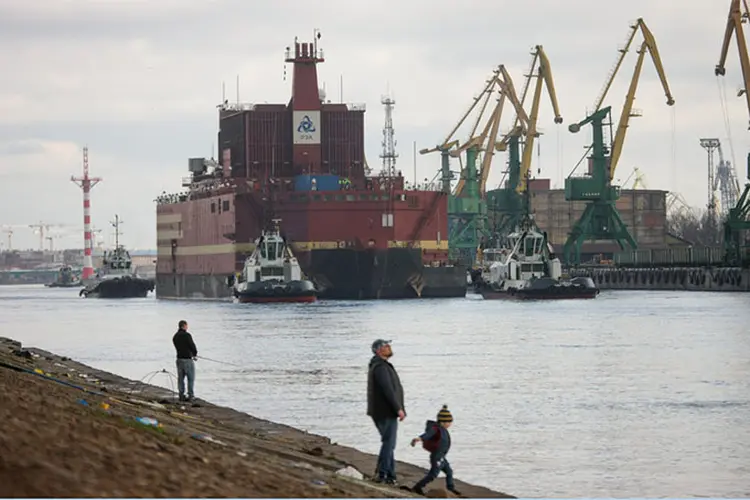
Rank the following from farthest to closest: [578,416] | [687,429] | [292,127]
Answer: [292,127], [578,416], [687,429]

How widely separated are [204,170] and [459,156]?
3765cm

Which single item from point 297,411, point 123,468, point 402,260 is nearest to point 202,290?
point 402,260

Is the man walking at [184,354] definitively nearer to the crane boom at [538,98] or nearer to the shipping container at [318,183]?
the shipping container at [318,183]

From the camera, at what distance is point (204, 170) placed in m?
129

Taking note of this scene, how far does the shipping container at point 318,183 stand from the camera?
347ft

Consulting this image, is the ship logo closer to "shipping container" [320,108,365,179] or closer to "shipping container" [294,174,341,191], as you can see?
"shipping container" [320,108,365,179]

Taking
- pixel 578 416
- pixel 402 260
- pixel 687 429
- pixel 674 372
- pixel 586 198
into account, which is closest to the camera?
pixel 687 429

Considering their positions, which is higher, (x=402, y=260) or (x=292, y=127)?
(x=292, y=127)

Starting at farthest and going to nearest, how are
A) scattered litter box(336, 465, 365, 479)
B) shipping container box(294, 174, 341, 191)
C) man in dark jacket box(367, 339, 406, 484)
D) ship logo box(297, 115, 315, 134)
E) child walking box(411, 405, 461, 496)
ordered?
1. ship logo box(297, 115, 315, 134)
2. shipping container box(294, 174, 341, 191)
3. scattered litter box(336, 465, 365, 479)
4. child walking box(411, 405, 461, 496)
5. man in dark jacket box(367, 339, 406, 484)

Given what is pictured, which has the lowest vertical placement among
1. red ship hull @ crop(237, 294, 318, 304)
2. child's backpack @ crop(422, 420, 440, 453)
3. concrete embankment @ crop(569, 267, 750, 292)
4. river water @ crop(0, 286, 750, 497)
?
river water @ crop(0, 286, 750, 497)

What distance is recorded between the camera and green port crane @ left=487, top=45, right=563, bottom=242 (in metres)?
131

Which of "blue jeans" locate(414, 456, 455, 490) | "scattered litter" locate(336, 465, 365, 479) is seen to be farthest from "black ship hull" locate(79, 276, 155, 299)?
"blue jeans" locate(414, 456, 455, 490)

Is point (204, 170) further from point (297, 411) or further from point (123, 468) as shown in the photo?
point (123, 468)

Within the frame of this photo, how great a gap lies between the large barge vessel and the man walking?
70861 mm
